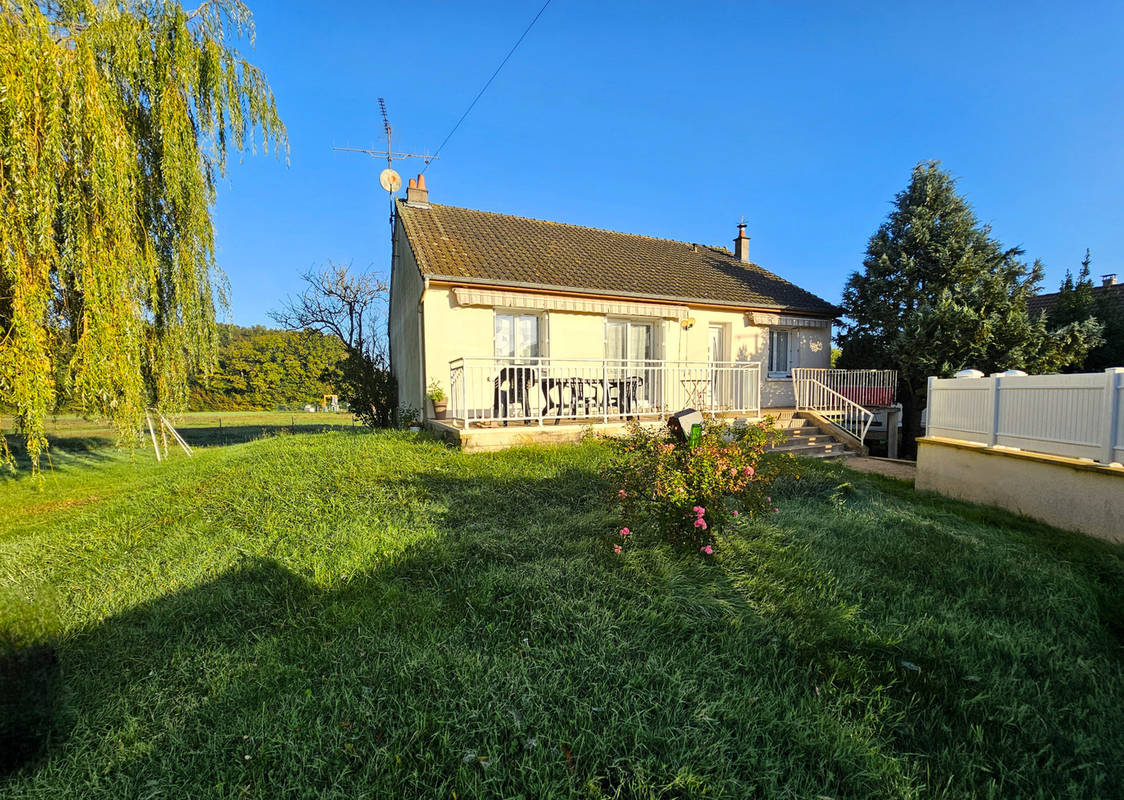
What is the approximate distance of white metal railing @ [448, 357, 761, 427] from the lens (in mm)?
8109

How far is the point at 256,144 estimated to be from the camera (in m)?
6.18

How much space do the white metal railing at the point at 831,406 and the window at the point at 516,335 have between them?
6827 mm

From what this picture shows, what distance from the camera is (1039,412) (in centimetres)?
512

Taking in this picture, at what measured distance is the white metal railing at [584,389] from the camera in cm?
811

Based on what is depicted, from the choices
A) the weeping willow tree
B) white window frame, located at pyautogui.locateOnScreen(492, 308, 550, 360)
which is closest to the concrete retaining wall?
white window frame, located at pyautogui.locateOnScreen(492, 308, 550, 360)

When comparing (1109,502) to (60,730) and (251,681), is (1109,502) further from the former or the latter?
(60,730)

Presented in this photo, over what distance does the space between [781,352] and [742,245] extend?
4.87 metres

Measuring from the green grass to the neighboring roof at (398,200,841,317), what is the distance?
667 cm

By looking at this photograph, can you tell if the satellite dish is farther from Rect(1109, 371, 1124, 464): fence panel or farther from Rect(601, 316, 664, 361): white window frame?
Rect(1109, 371, 1124, 464): fence panel

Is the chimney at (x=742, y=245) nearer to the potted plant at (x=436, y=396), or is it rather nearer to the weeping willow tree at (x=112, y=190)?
the potted plant at (x=436, y=396)

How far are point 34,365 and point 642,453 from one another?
225 inches

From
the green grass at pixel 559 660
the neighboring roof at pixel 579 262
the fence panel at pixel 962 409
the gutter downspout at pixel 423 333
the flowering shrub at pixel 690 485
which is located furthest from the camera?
the neighboring roof at pixel 579 262

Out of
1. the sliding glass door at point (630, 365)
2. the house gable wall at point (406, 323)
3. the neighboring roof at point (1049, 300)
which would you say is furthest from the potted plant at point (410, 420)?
the neighboring roof at point (1049, 300)

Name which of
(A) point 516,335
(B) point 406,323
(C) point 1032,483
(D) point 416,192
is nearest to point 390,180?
(D) point 416,192
